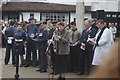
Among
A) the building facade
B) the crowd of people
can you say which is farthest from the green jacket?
the building facade

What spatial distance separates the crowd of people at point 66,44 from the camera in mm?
8000

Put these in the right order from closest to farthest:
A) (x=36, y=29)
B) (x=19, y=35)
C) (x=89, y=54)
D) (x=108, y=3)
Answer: (x=89, y=54) < (x=19, y=35) < (x=36, y=29) < (x=108, y=3)

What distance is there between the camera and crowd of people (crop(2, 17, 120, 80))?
800 cm

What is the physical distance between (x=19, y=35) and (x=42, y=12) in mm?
20425

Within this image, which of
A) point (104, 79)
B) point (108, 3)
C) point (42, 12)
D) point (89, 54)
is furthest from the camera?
point (42, 12)

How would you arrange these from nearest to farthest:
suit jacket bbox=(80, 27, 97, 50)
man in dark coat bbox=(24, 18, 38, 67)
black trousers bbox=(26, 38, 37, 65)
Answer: suit jacket bbox=(80, 27, 97, 50), man in dark coat bbox=(24, 18, 38, 67), black trousers bbox=(26, 38, 37, 65)

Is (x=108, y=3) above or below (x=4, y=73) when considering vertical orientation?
above

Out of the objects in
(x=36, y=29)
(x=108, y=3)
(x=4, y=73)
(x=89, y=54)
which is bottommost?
(x=4, y=73)

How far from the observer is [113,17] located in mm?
12258

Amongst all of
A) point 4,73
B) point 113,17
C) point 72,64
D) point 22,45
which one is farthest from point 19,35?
point 113,17

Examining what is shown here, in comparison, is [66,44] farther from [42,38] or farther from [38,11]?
[38,11]

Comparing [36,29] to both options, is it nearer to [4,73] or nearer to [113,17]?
[4,73]

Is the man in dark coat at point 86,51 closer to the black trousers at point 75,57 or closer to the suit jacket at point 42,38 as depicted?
the black trousers at point 75,57

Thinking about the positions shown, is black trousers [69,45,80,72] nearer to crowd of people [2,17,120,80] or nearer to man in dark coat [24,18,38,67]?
crowd of people [2,17,120,80]
